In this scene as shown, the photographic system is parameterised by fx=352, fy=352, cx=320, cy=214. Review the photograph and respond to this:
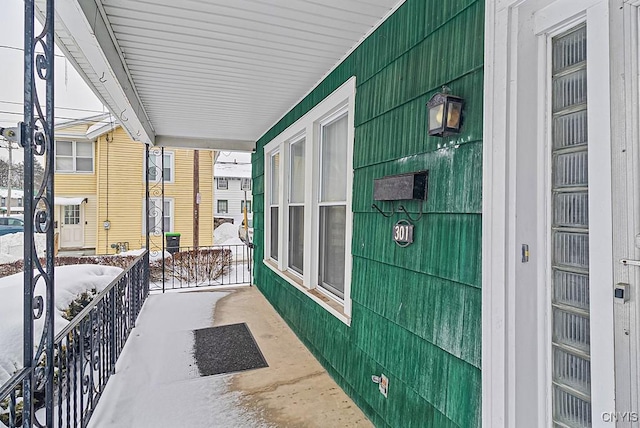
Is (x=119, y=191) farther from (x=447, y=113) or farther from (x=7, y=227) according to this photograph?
(x=447, y=113)

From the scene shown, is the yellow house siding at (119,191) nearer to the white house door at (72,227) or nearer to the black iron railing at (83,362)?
the white house door at (72,227)

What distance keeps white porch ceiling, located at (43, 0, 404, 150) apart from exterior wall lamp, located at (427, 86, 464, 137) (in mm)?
834

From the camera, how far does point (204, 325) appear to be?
4.09 meters

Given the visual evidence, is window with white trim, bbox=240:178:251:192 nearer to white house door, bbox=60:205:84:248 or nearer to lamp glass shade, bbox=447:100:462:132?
white house door, bbox=60:205:84:248

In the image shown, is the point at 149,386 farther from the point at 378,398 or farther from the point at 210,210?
the point at 210,210

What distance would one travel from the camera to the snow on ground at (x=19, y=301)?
2068 mm

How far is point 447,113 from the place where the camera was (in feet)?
4.88

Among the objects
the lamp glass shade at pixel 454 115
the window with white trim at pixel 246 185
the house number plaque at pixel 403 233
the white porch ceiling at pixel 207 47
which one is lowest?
the house number plaque at pixel 403 233

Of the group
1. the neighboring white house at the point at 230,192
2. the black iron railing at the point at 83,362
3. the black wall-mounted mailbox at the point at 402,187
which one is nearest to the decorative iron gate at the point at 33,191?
the black iron railing at the point at 83,362

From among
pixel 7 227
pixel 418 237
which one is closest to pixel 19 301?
pixel 7 227

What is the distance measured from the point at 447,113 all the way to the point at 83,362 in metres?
2.47

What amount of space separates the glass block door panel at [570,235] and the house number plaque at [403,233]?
670 millimetres

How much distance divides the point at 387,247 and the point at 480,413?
36.4 inches

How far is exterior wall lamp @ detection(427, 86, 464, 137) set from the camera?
1477 mm
